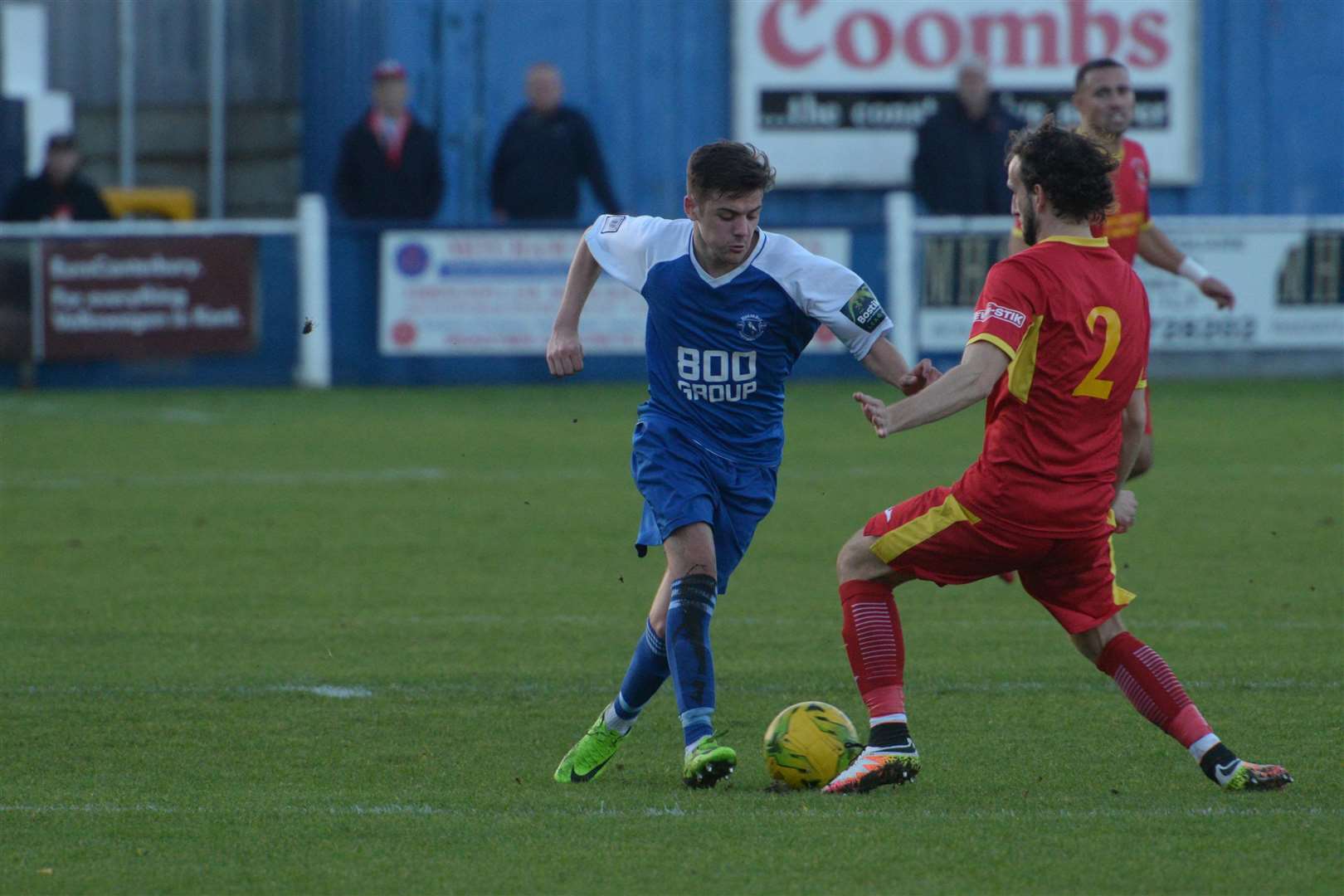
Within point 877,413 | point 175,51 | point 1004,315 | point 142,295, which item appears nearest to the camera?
point 877,413

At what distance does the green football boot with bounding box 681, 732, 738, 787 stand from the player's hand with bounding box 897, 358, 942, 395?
3.28ft

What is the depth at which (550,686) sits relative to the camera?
6605 millimetres

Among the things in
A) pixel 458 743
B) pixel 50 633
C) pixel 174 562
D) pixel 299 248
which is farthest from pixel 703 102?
pixel 458 743

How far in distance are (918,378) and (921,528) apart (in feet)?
1.22

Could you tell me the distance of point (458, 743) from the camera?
5.75 m

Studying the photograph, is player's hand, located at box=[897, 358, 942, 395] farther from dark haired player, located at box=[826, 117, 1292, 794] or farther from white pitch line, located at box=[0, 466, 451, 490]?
white pitch line, located at box=[0, 466, 451, 490]

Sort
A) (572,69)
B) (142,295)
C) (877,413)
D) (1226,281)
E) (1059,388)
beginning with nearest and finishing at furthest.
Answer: (877,413), (1059,388), (142,295), (1226,281), (572,69)

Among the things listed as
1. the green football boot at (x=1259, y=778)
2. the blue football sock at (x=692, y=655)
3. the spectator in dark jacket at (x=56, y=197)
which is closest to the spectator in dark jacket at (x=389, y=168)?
the spectator in dark jacket at (x=56, y=197)

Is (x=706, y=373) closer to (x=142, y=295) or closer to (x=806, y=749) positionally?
(x=806, y=749)

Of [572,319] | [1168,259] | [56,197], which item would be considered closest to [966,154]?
[56,197]

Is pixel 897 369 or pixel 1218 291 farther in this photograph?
pixel 1218 291

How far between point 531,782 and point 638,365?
12.6 meters

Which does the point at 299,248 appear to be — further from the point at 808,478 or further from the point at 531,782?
the point at 531,782

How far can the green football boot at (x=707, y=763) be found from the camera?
5.13 m
